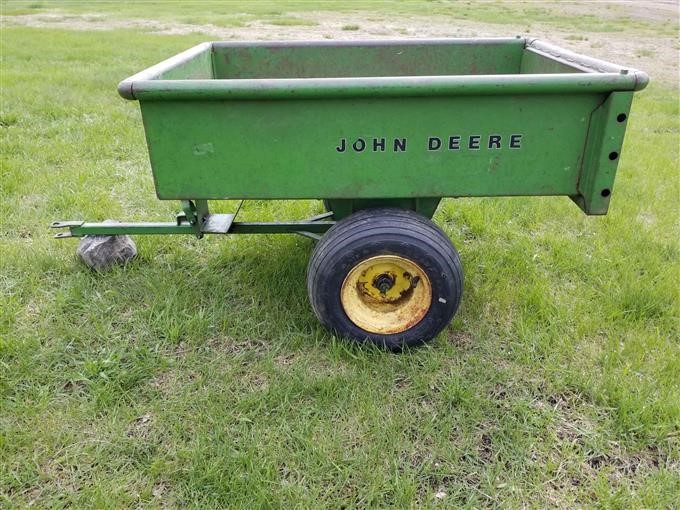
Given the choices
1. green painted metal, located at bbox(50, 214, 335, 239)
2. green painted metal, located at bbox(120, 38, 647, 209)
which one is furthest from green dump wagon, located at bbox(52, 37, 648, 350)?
green painted metal, located at bbox(50, 214, 335, 239)

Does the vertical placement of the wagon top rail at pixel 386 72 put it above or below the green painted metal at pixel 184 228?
above

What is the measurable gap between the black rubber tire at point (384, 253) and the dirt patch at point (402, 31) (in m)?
7.87

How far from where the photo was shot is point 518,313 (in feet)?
9.46

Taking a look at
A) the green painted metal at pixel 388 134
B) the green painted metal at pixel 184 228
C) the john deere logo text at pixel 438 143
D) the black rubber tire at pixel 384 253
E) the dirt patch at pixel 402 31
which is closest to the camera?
the green painted metal at pixel 388 134

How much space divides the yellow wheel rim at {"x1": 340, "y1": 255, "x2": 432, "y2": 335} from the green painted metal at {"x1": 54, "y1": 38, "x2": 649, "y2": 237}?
326mm

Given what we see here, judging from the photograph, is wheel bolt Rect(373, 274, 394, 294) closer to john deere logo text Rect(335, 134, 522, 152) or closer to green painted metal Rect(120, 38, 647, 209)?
green painted metal Rect(120, 38, 647, 209)

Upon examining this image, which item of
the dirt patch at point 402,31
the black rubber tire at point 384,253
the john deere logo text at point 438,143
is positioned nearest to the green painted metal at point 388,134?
the john deere logo text at point 438,143

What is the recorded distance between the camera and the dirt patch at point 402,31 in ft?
34.3

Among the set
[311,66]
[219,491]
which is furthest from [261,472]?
[311,66]

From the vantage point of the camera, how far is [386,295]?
2596 millimetres

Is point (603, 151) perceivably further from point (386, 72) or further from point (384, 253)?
point (386, 72)

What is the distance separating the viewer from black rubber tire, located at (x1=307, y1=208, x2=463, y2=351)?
2402mm

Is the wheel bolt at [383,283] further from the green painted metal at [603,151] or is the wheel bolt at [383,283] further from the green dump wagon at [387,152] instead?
the green painted metal at [603,151]

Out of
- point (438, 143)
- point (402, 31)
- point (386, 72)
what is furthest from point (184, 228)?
point (402, 31)
